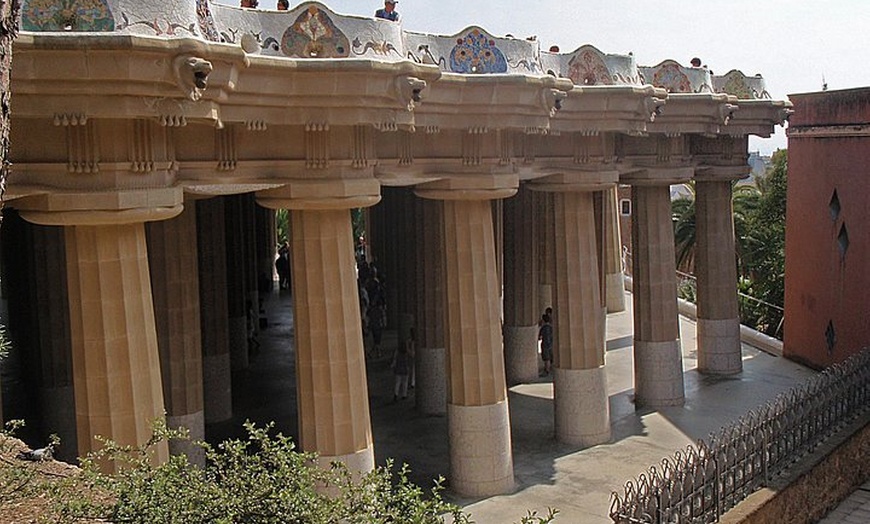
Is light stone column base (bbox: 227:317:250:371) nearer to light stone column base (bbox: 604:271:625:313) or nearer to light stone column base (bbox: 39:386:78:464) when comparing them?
light stone column base (bbox: 39:386:78:464)

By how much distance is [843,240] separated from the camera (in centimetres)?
2430

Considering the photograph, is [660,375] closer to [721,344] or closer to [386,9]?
[721,344]

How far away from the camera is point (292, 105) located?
12.9 m

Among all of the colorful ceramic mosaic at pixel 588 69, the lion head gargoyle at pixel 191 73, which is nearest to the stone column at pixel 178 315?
the lion head gargoyle at pixel 191 73

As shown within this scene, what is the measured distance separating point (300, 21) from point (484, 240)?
17.6 ft

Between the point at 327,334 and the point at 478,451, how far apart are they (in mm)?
3824

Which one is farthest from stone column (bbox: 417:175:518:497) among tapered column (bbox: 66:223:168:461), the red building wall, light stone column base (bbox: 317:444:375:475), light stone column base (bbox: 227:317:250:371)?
the red building wall

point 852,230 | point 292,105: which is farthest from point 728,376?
point 292,105

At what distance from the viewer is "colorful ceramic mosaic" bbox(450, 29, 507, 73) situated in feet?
50.1

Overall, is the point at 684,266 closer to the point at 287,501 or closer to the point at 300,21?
the point at 300,21

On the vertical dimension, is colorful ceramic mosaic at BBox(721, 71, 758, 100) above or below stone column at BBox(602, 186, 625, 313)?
above

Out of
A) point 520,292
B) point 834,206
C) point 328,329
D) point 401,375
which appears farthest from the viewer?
point 520,292

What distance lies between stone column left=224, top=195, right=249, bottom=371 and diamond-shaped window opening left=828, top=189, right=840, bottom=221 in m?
14.8

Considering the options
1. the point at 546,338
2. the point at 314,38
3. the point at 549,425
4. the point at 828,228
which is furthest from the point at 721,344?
the point at 314,38
